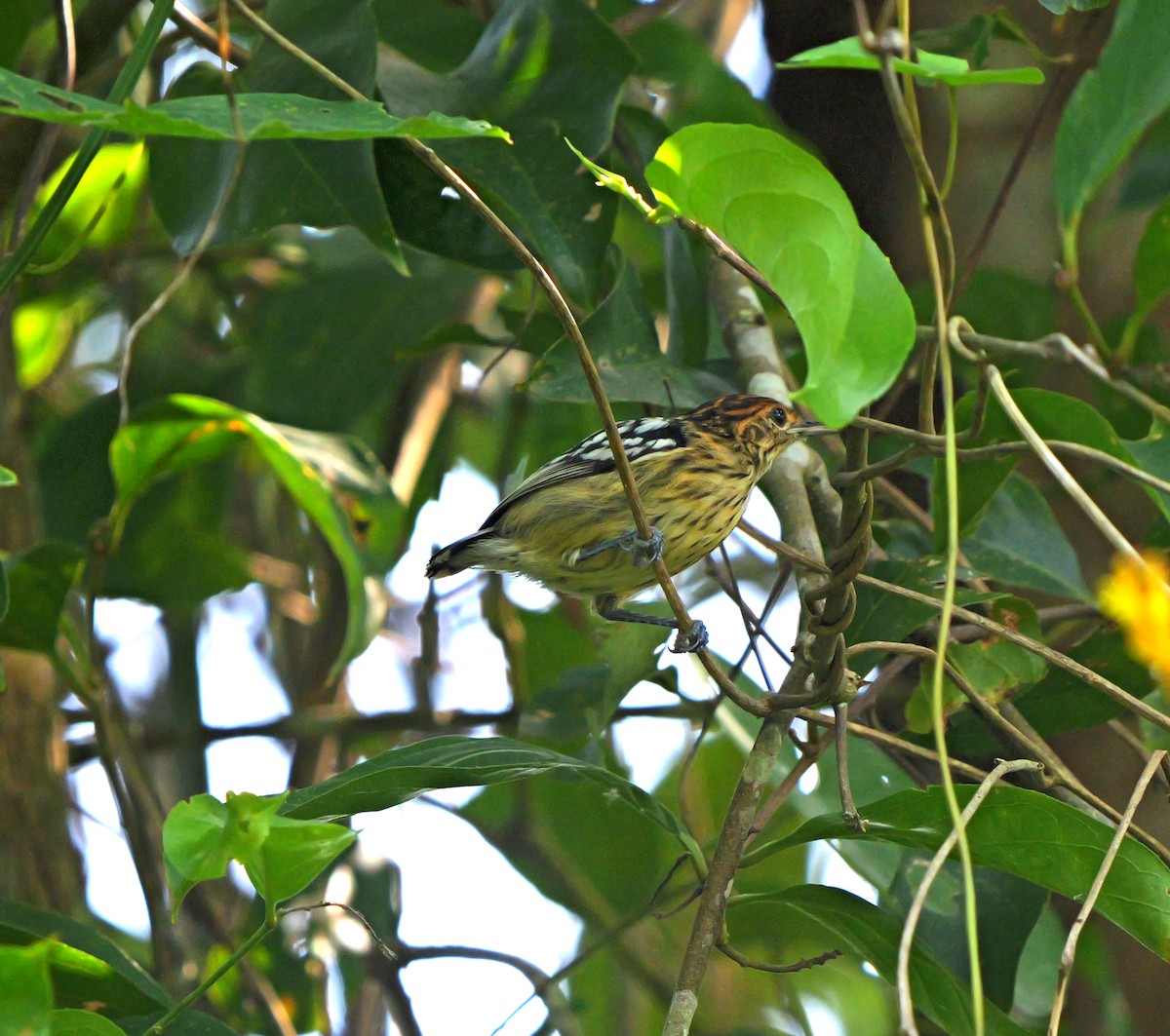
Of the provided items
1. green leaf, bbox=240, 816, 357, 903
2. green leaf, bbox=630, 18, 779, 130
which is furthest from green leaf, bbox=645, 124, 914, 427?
green leaf, bbox=630, 18, 779, 130

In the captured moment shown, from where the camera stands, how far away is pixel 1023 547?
2.84 meters

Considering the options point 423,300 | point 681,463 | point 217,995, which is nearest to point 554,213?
point 681,463

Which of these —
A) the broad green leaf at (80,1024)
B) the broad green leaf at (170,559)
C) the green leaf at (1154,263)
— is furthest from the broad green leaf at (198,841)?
the broad green leaf at (170,559)

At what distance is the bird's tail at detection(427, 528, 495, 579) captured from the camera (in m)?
3.57

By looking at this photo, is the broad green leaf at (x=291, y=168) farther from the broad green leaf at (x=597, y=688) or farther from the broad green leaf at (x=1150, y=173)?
the broad green leaf at (x=1150, y=173)

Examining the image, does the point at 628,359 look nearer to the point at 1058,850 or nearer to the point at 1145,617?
the point at 1058,850

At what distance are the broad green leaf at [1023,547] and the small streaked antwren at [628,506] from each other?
22.8 inches

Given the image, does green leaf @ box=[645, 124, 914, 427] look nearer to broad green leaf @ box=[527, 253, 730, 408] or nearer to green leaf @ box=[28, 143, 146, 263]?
broad green leaf @ box=[527, 253, 730, 408]

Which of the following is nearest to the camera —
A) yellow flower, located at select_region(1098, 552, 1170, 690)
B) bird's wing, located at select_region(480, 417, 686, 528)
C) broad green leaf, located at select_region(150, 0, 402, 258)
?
yellow flower, located at select_region(1098, 552, 1170, 690)

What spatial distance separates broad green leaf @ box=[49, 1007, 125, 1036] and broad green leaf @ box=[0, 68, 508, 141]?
3.91 feet

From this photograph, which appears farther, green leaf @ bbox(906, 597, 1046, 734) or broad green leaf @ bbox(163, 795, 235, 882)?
green leaf @ bbox(906, 597, 1046, 734)

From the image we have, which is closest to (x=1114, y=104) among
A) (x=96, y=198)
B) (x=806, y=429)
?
(x=806, y=429)

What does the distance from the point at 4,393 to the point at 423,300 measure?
1238 millimetres

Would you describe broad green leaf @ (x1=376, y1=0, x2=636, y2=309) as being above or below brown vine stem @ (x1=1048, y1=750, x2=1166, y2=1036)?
above
